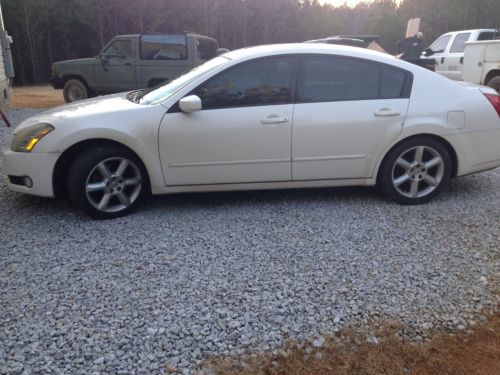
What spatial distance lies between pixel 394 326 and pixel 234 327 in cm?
95

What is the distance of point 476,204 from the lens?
486 centimetres

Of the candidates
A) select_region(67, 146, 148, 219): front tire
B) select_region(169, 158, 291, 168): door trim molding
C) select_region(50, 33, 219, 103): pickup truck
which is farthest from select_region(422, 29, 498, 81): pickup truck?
select_region(67, 146, 148, 219): front tire

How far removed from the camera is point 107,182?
176 inches

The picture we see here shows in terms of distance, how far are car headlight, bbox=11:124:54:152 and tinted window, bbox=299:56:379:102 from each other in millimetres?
2415

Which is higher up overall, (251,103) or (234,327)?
(251,103)

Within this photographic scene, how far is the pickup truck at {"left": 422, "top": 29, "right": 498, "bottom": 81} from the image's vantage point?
14357 millimetres

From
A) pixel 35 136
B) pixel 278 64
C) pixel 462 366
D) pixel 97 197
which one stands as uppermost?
pixel 278 64

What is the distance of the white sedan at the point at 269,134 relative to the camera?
4.41 meters

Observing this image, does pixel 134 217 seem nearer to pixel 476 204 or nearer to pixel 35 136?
pixel 35 136

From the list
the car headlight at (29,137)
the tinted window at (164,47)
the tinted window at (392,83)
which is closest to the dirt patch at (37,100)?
the tinted window at (164,47)

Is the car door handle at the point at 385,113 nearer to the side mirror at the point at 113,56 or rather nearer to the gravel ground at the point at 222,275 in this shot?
the gravel ground at the point at 222,275

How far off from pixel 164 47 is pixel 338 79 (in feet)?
30.5

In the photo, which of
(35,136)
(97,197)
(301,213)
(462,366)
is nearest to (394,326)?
(462,366)

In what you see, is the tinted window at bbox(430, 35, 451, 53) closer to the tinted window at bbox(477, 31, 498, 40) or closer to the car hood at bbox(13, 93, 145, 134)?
the tinted window at bbox(477, 31, 498, 40)
